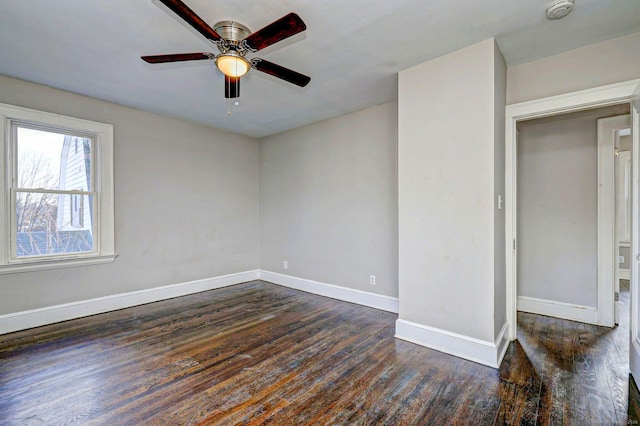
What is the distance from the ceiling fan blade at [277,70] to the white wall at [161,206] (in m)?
2.67

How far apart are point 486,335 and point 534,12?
8.01ft

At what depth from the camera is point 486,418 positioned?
1808 mm

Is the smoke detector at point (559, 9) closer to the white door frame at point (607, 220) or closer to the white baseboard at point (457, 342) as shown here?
the white door frame at point (607, 220)

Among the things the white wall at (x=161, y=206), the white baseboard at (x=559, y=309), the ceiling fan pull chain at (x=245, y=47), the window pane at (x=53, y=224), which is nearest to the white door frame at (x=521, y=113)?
the white baseboard at (x=559, y=309)

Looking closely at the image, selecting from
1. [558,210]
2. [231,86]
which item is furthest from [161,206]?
[558,210]

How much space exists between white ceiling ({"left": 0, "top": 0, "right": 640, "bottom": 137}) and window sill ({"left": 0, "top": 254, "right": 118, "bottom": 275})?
196 cm

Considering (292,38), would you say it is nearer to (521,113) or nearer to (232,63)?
(232,63)

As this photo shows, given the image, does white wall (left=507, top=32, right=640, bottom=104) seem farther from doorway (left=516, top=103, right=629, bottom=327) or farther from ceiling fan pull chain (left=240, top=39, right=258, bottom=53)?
ceiling fan pull chain (left=240, top=39, right=258, bottom=53)

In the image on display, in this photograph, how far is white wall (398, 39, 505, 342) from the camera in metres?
2.44

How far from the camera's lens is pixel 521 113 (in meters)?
2.72

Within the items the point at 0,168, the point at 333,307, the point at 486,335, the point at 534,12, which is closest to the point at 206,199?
the point at 0,168

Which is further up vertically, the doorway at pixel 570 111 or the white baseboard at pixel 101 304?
the doorway at pixel 570 111

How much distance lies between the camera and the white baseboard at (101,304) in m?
3.14

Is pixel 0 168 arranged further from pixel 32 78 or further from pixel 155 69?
pixel 155 69
